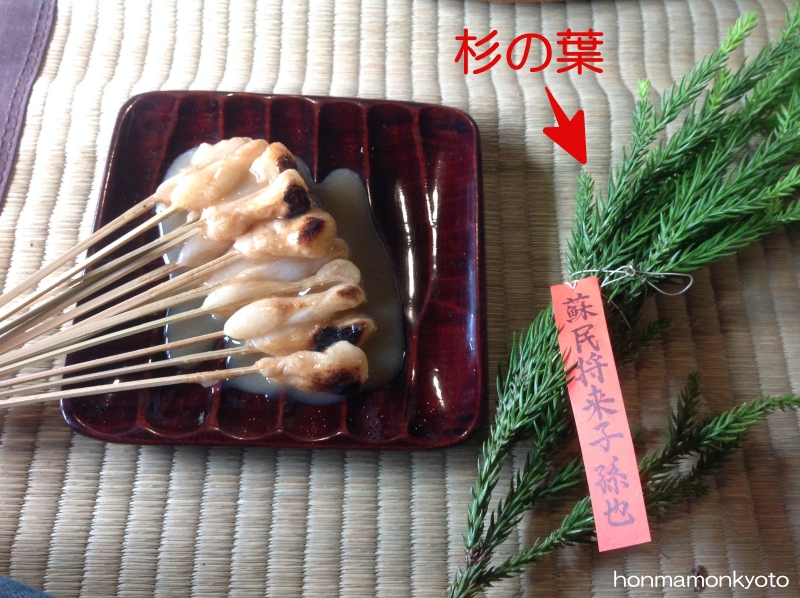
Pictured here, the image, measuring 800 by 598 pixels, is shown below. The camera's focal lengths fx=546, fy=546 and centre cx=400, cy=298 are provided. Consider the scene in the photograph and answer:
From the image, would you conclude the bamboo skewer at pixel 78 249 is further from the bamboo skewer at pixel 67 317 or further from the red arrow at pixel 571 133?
Answer: the red arrow at pixel 571 133

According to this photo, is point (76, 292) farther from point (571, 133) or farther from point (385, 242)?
point (571, 133)

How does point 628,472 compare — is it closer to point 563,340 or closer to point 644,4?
point 563,340

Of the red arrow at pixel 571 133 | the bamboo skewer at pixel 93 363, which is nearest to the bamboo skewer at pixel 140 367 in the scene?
the bamboo skewer at pixel 93 363

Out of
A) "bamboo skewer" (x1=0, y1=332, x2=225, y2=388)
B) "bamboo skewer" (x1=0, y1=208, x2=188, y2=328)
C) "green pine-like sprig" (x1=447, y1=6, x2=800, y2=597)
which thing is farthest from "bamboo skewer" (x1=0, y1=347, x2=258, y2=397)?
"green pine-like sprig" (x1=447, y1=6, x2=800, y2=597)

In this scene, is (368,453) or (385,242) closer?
(368,453)

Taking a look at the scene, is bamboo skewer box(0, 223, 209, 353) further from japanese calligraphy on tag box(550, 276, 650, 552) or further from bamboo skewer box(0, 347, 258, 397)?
japanese calligraphy on tag box(550, 276, 650, 552)

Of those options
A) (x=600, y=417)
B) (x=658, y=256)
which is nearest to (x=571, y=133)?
(x=658, y=256)

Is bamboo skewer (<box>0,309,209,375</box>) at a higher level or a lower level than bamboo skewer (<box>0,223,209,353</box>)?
lower
